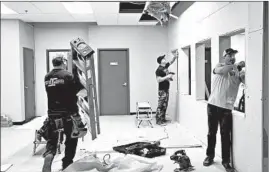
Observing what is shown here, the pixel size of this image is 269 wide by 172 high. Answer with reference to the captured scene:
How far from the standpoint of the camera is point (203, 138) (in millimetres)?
3443

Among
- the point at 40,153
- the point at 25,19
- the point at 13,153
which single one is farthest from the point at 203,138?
the point at 25,19

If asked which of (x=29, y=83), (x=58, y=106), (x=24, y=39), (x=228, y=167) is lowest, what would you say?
(x=228, y=167)

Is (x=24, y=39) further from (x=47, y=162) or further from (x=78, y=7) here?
(x=47, y=162)

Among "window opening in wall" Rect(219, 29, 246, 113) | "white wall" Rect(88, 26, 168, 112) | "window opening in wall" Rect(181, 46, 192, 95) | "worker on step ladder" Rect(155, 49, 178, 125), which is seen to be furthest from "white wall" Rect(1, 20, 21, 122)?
"window opening in wall" Rect(219, 29, 246, 113)

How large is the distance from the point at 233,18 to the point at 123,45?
4.44 ft

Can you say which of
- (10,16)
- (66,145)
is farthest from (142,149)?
(10,16)

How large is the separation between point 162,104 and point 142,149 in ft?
2.09

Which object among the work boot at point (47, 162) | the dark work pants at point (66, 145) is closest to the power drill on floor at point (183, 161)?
the dark work pants at point (66, 145)

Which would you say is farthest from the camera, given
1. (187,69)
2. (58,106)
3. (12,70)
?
(187,69)

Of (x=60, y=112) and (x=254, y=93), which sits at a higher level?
(x=254, y=93)

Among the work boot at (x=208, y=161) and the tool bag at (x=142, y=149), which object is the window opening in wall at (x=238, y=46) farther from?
the tool bag at (x=142, y=149)

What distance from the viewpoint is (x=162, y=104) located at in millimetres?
Answer: 3441

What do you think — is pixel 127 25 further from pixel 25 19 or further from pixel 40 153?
pixel 40 153

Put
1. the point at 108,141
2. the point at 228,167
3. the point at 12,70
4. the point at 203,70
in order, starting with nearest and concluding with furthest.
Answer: the point at 12,70 < the point at 228,167 < the point at 108,141 < the point at 203,70
